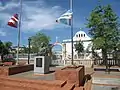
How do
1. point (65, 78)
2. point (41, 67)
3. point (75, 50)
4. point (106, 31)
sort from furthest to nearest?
point (75, 50)
point (106, 31)
point (41, 67)
point (65, 78)

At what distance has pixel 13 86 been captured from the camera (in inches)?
362

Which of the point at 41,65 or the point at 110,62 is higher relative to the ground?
the point at 41,65

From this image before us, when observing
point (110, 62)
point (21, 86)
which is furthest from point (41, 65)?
point (110, 62)

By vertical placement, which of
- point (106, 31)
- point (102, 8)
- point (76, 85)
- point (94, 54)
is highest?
point (102, 8)

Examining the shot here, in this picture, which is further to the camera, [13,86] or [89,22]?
[89,22]

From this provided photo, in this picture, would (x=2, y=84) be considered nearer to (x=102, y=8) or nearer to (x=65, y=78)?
(x=65, y=78)

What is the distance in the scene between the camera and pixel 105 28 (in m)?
16.6

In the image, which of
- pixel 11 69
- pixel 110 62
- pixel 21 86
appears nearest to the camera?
pixel 21 86

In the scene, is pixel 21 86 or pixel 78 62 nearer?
pixel 21 86

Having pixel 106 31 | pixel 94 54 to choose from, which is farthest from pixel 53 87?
pixel 94 54

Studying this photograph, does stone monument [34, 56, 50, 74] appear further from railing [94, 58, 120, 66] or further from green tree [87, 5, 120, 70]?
railing [94, 58, 120, 66]

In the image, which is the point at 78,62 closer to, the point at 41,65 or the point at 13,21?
the point at 13,21

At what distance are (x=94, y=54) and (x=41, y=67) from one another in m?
16.2

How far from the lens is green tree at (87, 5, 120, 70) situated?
16.3 meters
